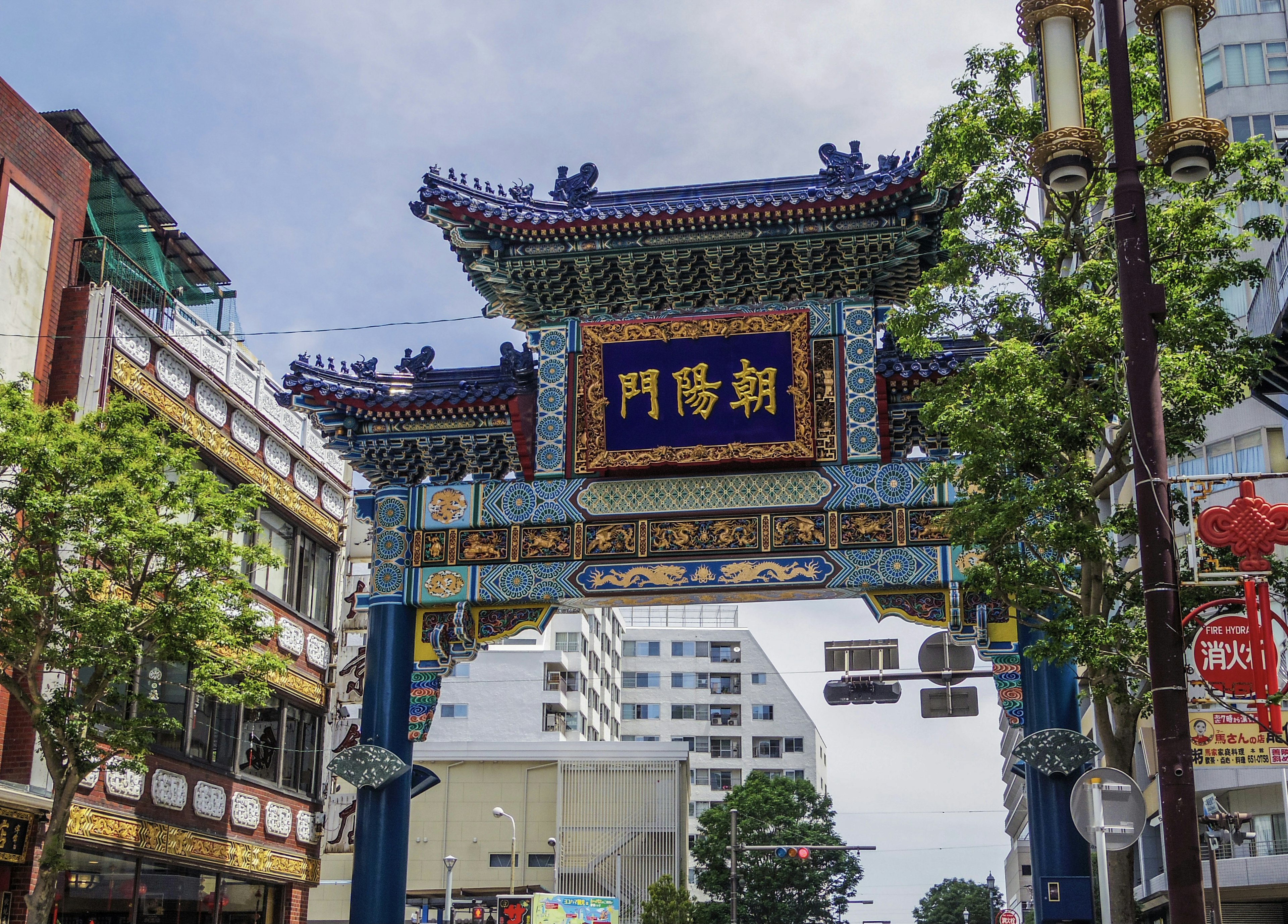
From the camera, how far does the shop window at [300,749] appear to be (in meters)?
25.0

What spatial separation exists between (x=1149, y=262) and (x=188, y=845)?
17.5 metres

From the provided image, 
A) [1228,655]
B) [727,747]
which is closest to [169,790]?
[1228,655]

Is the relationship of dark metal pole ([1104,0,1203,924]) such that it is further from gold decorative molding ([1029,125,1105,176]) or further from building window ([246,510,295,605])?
building window ([246,510,295,605])

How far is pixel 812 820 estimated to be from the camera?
56188 millimetres

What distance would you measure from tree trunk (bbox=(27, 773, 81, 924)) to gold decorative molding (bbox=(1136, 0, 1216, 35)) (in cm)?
1292

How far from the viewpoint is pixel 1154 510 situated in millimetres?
8680

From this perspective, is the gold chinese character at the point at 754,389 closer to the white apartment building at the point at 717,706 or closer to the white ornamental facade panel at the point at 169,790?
the white ornamental facade panel at the point at 169,790

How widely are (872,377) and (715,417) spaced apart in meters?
2.28

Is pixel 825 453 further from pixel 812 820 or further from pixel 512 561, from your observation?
pixel 812 820

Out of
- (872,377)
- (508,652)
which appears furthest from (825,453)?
(508,652)

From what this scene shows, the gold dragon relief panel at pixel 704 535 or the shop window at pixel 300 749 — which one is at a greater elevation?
the gold dragon relief panel at pixel 704 535

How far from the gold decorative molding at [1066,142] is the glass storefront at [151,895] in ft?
50.5

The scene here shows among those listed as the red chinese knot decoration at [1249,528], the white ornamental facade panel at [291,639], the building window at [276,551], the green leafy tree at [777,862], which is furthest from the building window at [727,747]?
the red chinese knot decoration at [1249,528]

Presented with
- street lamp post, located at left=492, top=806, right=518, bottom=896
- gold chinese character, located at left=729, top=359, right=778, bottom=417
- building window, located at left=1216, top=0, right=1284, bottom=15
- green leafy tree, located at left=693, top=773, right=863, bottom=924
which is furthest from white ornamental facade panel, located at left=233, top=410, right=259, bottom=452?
green leafy tree, located at left=693, top=773, right=863, bottom=924
